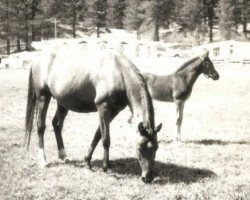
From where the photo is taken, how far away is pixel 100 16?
336 feet

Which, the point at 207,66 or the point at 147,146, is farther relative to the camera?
the point at 207,66

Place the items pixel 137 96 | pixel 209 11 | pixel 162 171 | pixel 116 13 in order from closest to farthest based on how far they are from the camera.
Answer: pixel 137 96, pixel 162 171, pixel 209 11, pixel 116 13

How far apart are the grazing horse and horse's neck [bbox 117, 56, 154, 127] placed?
487 centimetres

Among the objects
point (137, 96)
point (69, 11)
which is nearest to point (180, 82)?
point (137, 96)

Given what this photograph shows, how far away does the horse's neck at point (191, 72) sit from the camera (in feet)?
46.0

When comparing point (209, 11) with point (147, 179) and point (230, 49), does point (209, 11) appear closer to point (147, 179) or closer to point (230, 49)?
point (230, 49)

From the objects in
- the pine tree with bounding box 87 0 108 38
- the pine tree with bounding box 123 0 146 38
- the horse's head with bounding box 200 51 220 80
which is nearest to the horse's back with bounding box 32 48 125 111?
the horse's head with bounding box 200 51 220 80

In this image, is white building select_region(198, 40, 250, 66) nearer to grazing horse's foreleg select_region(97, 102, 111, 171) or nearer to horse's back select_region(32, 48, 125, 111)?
horse's back select_region(32, 48, 125, 111)

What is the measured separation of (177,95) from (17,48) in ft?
248

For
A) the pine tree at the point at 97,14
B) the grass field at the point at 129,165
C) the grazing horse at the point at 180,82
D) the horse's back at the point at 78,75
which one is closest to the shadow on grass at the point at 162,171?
the grass field at the point at 129,165

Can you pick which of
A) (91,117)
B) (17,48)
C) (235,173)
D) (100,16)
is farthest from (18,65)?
(235,173)

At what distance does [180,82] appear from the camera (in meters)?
14.0

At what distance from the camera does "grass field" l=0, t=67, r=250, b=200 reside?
8.34 meters

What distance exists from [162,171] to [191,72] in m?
5.04
